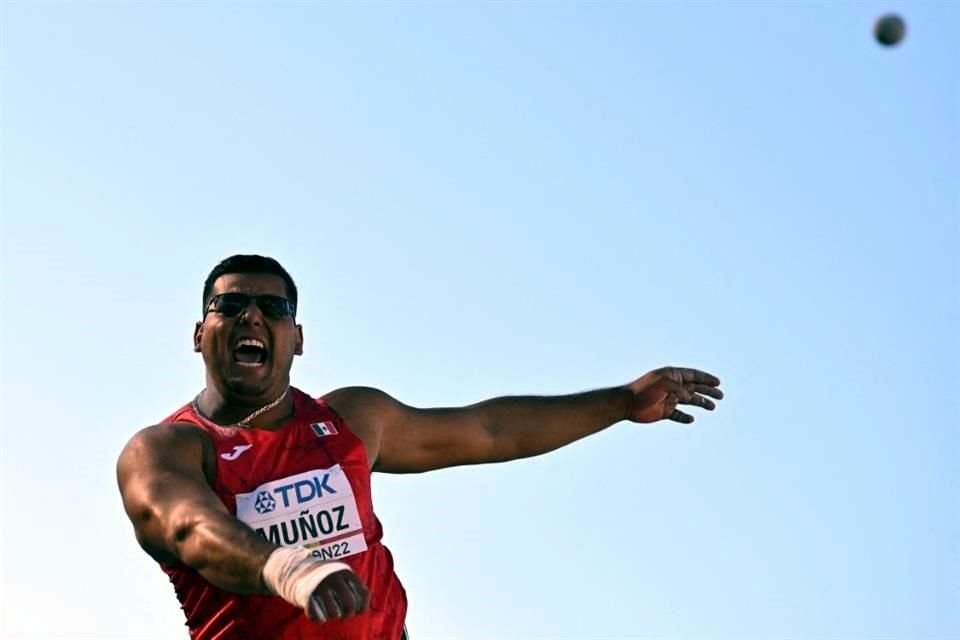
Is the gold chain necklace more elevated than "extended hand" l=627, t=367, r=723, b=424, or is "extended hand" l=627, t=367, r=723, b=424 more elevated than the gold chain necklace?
"extended hand" l=627, t=367, r=723, b=424

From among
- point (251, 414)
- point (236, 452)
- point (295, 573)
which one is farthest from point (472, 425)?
point (295, 573)

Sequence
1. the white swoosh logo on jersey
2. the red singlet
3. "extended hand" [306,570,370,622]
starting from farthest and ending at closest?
1. the white swoosh logo on jersey
2. the red singlet
3. "extended hand" [306,570,370,622]

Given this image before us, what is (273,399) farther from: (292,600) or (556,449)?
(292,600)

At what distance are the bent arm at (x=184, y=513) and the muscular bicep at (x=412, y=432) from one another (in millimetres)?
1124

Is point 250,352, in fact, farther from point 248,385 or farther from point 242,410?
point 242,410

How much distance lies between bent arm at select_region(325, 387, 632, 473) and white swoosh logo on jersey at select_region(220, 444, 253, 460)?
2.53 feet

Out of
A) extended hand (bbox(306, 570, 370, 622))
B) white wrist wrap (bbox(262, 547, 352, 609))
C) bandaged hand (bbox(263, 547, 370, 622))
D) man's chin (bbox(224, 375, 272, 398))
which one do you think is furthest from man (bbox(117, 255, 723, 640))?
extended hand (bbox(306, 570, 370, 622))

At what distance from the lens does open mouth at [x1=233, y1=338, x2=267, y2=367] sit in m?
10.7

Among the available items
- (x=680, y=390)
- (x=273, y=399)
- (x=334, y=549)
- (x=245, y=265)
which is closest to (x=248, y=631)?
(x=334, y=549)

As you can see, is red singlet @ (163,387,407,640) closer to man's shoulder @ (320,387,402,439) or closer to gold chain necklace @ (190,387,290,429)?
gold chain necklace @ (190,387,290,429)

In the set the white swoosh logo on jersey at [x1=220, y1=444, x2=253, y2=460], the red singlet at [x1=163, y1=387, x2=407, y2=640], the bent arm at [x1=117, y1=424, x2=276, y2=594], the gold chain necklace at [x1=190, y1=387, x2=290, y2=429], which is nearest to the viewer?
the bent arm at [x1=117, y1=424, x2=276, y2=594]

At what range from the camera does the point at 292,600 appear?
766 cm

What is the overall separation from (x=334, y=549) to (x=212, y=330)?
1.62 metres

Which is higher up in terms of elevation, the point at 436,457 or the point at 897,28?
the point at 897,28
